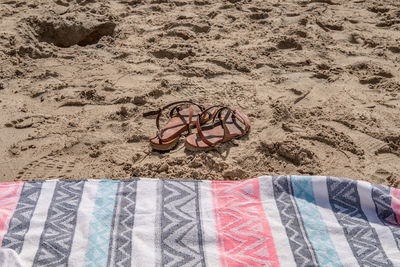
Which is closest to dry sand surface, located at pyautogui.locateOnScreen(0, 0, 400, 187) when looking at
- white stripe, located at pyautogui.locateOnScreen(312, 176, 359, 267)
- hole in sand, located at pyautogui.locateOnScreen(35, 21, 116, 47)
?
hole in sand, located at pyautogui.locateOnScreen(35, 21, 116, 47)

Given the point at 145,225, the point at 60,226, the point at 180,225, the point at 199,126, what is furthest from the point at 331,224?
the point at 60,226

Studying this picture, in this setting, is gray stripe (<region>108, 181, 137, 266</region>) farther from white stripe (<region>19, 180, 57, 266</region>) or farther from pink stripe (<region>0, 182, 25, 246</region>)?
pink stripe (<region>0, 182, 25, 246</region>)

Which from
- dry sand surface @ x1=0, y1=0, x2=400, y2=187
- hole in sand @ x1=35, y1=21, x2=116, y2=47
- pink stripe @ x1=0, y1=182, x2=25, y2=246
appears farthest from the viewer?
hole in sand @ x1=35, y1=21, x2=116, y2=47

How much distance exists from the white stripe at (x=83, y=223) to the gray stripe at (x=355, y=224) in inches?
41.4

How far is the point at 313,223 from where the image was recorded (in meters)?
1.95

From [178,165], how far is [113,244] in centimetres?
72

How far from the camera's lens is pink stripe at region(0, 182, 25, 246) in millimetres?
1895

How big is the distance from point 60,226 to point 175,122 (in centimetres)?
106

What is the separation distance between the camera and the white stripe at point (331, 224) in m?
1.79

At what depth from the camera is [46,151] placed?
8.48 feet

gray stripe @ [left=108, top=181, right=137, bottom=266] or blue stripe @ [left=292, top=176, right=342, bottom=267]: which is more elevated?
blue stripe @ [left=292, top=176, right=342, bottom=267]

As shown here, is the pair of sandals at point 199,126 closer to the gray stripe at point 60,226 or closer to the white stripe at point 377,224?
the gray stripe at point 60,226

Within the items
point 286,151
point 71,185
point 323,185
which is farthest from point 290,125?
point 71,185

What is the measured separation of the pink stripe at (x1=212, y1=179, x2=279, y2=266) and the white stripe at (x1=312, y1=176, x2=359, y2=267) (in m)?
0.25
